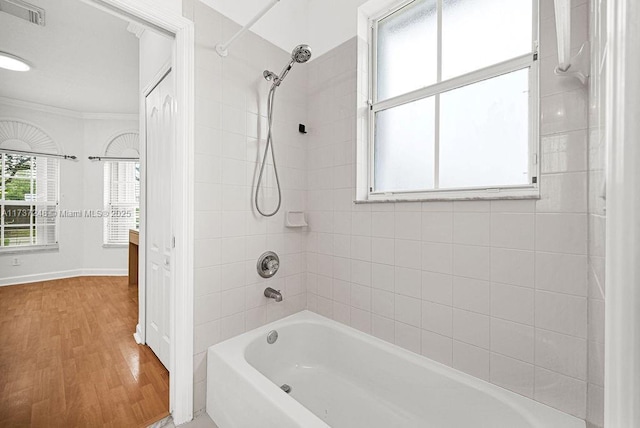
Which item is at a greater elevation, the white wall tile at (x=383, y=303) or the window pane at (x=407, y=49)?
the window pane at (x=407, y=49)

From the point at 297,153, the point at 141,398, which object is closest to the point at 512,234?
the point at 297,153

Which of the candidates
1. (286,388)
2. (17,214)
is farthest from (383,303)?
(17,214)

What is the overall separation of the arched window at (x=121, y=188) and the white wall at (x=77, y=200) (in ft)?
0.37

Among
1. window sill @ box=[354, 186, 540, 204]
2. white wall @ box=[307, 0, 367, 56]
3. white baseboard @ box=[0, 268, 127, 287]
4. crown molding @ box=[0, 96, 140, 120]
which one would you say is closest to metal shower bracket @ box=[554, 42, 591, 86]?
window sill @ box=[354, 186, 540, 204]

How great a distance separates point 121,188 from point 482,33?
5.60 m

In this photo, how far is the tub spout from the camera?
1.78m

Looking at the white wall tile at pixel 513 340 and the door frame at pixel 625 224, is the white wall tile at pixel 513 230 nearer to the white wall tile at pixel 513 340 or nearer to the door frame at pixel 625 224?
the white wall tile at pixel 513 340

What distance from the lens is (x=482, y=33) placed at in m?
1.37

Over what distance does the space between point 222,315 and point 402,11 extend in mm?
2155

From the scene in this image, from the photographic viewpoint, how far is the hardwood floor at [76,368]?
1.56 metres

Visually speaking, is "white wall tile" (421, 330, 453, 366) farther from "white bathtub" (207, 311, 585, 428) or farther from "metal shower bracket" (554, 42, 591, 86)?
"metal shower bracket" (554, 42, 591, 86)

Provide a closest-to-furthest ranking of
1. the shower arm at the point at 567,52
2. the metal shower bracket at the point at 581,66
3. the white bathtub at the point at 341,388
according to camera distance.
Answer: the shower arm at the point at 567,52 < the metal shower bracket at the point at 581,66 < the white bathtub at the point at 341,388

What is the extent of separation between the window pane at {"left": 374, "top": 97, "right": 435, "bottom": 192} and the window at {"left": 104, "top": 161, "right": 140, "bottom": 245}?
4700 mm

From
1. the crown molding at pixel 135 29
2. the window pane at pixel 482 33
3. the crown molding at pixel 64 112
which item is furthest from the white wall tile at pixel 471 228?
the crown molding at pixel 64 112
